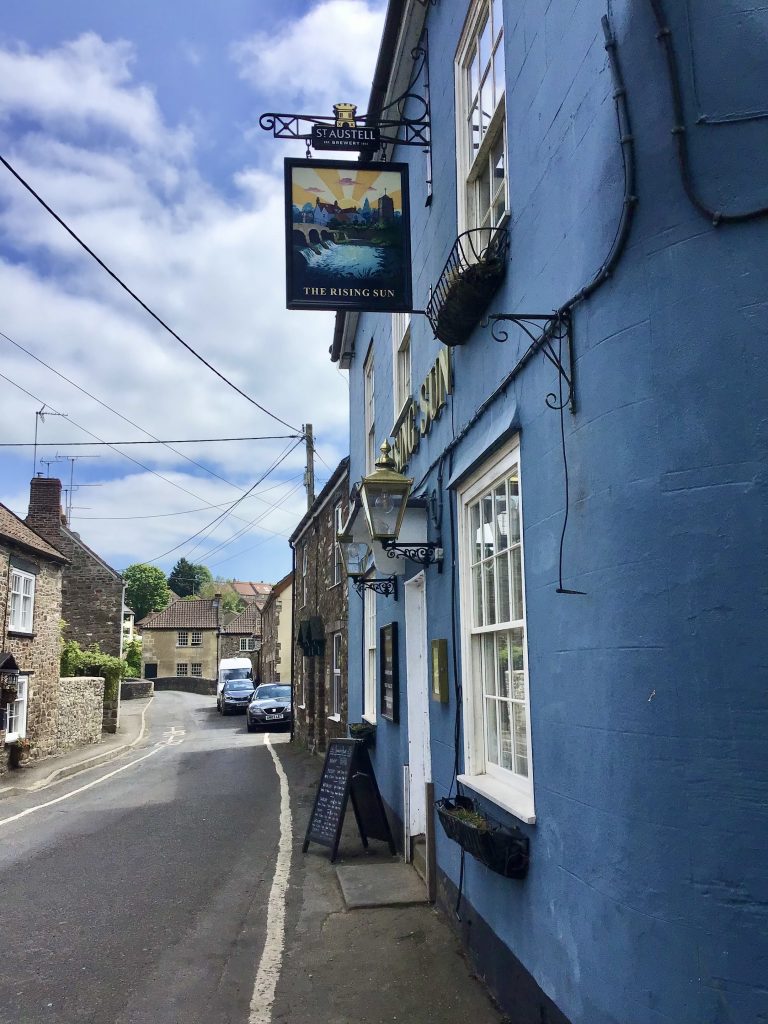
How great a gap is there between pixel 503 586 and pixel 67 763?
15.9 metres

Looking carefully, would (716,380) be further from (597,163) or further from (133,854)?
(133,854)

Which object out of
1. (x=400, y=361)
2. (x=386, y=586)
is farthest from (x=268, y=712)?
(x=400, y=361)

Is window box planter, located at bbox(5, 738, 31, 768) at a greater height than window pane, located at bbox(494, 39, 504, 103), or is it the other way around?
window pane, located at bbox(494, 39, 504, 103)

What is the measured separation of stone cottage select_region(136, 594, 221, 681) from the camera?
2660 inches

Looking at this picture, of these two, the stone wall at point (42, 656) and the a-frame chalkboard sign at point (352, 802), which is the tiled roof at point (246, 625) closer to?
the stone wall at point (42, 656)

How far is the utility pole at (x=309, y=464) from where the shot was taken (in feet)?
73.9

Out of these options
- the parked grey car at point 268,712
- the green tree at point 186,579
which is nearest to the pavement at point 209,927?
the parked grey car at point 268,712

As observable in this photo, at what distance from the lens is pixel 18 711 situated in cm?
1748

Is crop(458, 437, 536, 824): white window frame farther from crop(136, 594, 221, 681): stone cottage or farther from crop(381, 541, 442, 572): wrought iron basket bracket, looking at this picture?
crop(136, 594, 221, 681): stone cottage

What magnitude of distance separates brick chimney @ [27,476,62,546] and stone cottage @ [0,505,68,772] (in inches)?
199

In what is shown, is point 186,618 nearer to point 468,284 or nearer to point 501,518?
point 501,518

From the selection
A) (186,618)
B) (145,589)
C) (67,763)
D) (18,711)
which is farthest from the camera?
(145,589)

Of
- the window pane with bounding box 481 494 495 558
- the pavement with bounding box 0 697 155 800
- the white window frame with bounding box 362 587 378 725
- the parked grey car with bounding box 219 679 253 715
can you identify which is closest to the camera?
the window pane with bounding box 481 494 495 558

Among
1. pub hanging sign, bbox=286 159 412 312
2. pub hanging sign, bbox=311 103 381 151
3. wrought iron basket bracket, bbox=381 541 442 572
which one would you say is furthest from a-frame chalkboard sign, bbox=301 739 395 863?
pub hanging sign, bbox=311 103 381 151
